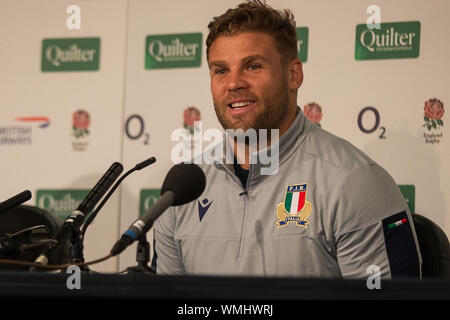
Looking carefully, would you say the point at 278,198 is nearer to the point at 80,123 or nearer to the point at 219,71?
the point at 219,71

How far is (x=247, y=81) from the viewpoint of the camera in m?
2.20

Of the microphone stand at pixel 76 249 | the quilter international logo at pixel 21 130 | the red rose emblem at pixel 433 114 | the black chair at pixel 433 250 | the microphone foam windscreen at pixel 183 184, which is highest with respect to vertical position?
the red rose emblem at pixel 433 114

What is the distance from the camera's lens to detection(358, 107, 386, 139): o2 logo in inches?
112

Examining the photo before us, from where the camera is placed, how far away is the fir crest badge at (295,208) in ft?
6.29

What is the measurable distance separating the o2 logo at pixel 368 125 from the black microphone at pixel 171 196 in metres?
1.67

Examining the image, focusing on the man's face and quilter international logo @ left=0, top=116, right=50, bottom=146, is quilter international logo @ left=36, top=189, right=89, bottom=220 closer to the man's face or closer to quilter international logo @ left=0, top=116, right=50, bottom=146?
quilter international logo @ left=0, top=116, right=50, bottom=146

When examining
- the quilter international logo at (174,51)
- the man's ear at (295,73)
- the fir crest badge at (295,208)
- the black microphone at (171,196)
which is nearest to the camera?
the black microphone at (171,196)

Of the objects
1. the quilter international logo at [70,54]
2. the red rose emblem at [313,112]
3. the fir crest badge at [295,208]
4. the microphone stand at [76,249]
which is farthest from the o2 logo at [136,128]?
the microphone stand at [76,249]

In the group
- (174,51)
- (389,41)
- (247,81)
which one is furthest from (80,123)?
(389,41)

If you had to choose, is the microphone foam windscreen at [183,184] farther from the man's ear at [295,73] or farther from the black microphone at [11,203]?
the man's ear at [295,73]

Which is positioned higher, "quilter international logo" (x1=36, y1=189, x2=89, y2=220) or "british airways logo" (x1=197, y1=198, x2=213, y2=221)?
"british airways logo" (x1=197, y1=198, x2=213, y2=221)

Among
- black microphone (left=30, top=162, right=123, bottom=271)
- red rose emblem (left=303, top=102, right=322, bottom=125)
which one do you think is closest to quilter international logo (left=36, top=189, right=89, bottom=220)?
red rose emblem (left=303, top=102, right=322, bottom=125)

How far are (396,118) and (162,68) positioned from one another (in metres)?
1.26
